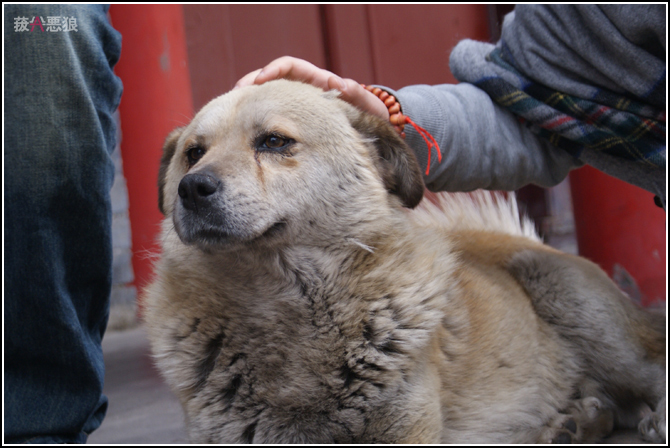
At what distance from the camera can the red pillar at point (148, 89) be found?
10.5 feet

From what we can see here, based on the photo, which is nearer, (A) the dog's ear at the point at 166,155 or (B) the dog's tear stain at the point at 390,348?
(B) the dog's tear stain at the point at 390,348

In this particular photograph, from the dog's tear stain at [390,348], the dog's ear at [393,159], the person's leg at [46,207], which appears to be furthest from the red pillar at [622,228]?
the person's leg at [46,207]

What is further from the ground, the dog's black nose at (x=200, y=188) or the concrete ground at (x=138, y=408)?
the dog's black nose at (x=200, y=188)

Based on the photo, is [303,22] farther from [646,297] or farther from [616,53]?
[646,297]

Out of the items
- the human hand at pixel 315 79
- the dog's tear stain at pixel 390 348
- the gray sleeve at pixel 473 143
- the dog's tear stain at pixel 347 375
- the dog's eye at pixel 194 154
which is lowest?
the dog's tear stain at pixel 347 375

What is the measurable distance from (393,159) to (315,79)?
1.36ft

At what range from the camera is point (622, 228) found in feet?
11.2

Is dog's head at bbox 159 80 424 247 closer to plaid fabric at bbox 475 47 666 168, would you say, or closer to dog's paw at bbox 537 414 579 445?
plaid fabric at bbox 475 47 666 168

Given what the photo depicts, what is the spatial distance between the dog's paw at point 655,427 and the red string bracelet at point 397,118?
1054mm

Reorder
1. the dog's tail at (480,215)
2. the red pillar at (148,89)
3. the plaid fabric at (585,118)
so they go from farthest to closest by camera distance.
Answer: the red pillar at (148,89) < the dog's tail at (480,215) < the plaid fabric at (585,118)

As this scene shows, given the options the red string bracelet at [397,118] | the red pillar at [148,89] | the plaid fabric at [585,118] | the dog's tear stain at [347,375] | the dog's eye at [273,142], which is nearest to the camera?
the dog's tear stain at [347,375]

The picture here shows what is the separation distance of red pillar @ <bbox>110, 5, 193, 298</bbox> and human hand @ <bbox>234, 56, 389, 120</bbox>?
4.72 ft

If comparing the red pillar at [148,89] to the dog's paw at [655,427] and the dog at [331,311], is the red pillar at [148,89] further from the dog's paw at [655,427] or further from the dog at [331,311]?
the dog's paw at [655,427]

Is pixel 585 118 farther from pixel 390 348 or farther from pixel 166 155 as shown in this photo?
pixel 166 155
